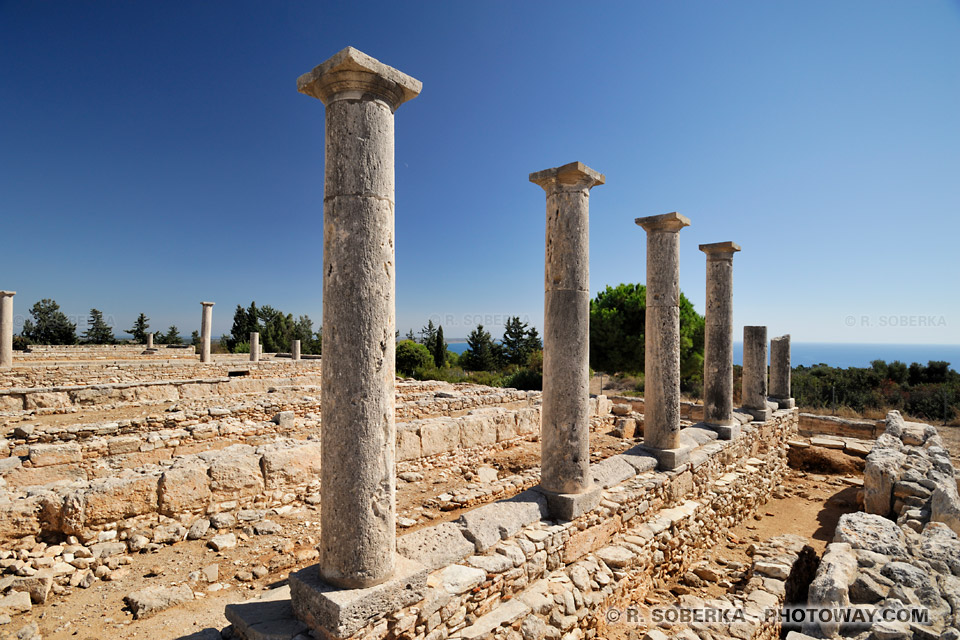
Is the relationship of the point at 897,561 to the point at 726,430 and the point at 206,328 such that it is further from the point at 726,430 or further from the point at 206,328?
the point at 206,328

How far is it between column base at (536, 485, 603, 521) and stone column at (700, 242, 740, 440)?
503cm

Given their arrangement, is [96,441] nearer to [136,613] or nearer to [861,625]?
[136,613]

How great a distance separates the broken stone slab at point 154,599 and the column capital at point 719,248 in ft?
32.8

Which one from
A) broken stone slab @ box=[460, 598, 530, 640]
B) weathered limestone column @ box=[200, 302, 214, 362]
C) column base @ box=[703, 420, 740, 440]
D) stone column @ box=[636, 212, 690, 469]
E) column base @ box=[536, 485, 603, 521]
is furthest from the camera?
weathered limestone column @ box=[200, 302, 214, 362]

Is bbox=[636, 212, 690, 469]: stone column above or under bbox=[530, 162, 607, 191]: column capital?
under

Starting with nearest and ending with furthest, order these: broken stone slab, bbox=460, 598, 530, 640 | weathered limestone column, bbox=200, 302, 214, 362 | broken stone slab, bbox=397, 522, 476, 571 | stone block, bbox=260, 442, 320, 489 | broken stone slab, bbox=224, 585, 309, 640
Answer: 1. broken stone slab, bbox=224, 585, 309, 640
2. broken stone slab, bbox=460, 598, 530, 640
3. broken stone slab, bbox=397, 522, 476, 571
4. stone block, bbox=260, 442, 320, 489
5. weathered limestone column, bbox=200, 302, 214, 362

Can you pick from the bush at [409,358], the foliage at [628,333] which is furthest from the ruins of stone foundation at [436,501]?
the bush at [409,358]

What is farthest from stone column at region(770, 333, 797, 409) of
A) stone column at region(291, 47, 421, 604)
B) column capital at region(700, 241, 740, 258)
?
stone column at region(291, 47, 421, 604)

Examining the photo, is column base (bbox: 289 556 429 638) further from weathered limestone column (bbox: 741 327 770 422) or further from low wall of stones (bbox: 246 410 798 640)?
weathered limestone column (bbox: 741 327 770 422)

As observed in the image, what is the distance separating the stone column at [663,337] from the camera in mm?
7172

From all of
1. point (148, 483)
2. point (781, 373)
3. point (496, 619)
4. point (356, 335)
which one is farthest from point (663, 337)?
point (781, 373)

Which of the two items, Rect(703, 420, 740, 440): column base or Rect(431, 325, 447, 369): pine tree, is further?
Rect(431, 325, 447, 369): pine tree

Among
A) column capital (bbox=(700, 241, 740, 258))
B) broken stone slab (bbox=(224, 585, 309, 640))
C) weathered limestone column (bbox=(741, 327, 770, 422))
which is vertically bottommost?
broken stone slab (bbox=(224, 585, 309, 640))

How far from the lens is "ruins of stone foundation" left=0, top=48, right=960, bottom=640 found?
11.0ft
